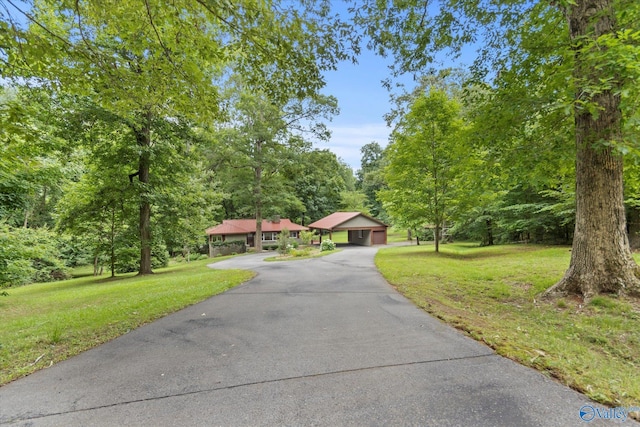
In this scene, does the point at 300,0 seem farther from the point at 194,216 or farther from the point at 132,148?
the point at 194,216

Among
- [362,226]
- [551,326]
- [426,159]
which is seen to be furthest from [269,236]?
[551,326]

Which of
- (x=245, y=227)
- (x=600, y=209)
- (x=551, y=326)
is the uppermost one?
(x=245, y=227)

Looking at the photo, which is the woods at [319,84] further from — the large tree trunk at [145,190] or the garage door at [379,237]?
the garage door at [379,237]

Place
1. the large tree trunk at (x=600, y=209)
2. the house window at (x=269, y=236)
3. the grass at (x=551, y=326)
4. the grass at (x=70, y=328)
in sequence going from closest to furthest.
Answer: the grass at (x=551, y=326) < the grass at (x=70, y=328) < the large tree trunk at (x=600, y=209) < the house window at (x=269, y=236)

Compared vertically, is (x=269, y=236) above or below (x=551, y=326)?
above

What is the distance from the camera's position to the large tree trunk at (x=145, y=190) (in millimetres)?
12219

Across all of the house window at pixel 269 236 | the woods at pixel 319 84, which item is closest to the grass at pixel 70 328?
the woods at pixel 319 84

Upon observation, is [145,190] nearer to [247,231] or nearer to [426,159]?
[426,159]

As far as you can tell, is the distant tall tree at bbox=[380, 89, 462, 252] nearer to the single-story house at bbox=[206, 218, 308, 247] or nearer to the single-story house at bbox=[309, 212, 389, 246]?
the single-story house at bbox=[309, 212, 389, 246]

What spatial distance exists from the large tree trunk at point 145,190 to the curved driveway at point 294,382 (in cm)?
966

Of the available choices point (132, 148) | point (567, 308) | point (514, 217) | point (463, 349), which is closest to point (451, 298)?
point (567, 308)

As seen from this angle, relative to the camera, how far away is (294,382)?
2.87 m

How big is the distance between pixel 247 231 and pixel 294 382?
2906 centimetres

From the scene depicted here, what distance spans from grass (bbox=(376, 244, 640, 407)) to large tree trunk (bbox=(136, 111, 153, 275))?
1121 cm
